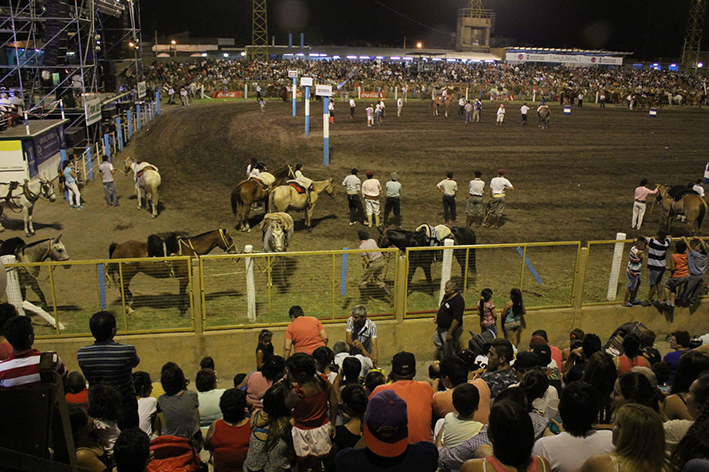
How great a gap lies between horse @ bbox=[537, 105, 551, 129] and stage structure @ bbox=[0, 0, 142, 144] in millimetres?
23739

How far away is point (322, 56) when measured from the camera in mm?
73062

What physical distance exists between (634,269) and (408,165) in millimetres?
14209

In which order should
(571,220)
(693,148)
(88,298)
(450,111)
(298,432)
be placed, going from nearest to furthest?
1. (298,432)
2. (88,298)
3. (571,220)
4. (693,148)
5. (450,111)

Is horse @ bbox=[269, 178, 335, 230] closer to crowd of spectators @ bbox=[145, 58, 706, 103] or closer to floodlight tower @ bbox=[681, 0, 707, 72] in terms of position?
crowd of spectators @ bbox=[145, 58, 706, 103]

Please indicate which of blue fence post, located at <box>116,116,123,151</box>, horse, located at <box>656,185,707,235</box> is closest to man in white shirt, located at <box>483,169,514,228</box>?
horse, located at <box>656,185,707,235</box>

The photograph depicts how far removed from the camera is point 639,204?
669 inches

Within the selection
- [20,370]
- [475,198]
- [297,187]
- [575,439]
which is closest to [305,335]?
[20,370]

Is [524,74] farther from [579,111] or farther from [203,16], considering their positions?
[203,16]

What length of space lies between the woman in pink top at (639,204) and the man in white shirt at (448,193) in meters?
5.07

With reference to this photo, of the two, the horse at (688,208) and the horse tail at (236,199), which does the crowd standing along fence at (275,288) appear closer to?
the horse tail at (236,199)

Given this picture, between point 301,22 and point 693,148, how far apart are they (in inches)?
2803

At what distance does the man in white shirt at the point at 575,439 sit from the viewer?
4.44 meters


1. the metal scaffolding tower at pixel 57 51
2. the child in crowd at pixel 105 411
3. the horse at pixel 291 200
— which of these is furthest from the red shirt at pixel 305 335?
the metal scaffolding tower at pixel 57 51

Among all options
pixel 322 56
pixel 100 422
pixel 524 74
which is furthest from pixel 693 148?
pixel 322 56
